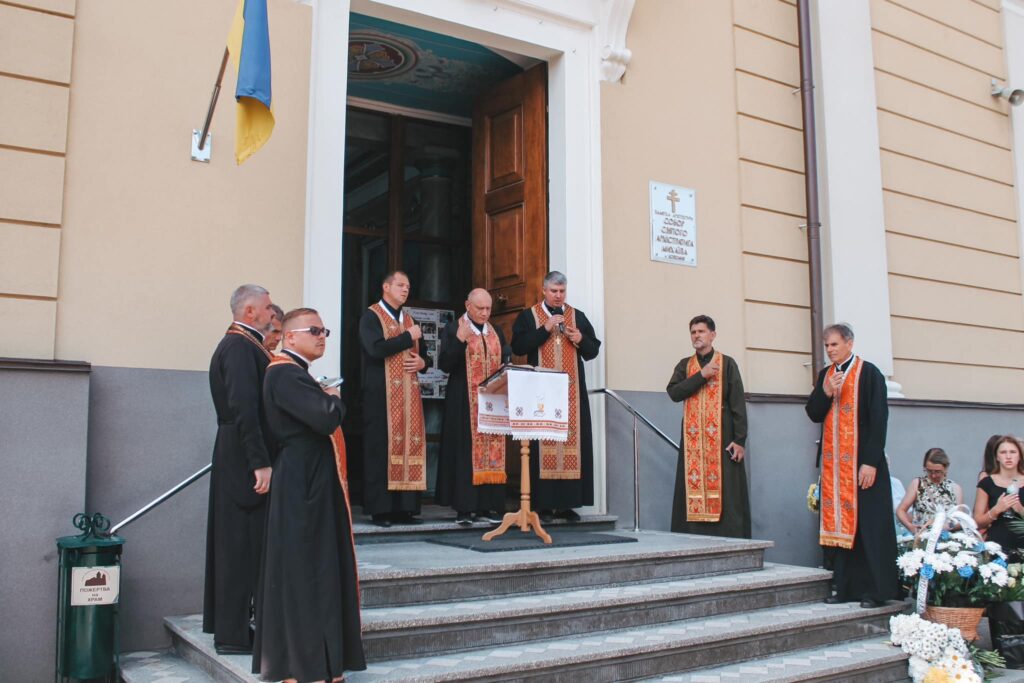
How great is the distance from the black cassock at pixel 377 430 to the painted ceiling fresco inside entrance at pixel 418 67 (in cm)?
262

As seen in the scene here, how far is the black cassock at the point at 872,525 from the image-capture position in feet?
19.6

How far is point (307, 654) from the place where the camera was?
385 centimetres

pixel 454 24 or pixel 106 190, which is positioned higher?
pixel 454 24

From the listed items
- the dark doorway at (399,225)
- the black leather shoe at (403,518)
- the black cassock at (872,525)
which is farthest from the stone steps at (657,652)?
the dark doorway at (399,225)

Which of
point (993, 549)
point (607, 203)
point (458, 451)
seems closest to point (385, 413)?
point (458, 451)

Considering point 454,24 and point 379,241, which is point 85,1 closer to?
point 454,24

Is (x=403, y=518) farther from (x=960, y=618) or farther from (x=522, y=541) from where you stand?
(x=960, y=618)

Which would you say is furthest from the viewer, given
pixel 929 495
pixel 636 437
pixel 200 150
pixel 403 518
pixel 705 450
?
pixel 636 437

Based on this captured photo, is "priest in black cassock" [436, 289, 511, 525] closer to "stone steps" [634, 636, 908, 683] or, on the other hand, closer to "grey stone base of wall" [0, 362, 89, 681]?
"stone steps" [634, 636, 908, 683]

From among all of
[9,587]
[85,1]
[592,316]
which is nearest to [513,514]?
Result: [592,316]

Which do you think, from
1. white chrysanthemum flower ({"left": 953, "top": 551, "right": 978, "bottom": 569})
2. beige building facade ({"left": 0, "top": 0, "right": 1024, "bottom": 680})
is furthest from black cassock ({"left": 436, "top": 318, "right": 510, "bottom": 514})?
white chrysanthemum flower ({"left": 953, "top": 551, "right": 978, "bottom": 569})

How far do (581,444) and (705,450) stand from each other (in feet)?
2.98

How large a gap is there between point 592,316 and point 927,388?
3890 millimetres

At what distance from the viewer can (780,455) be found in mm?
8266
